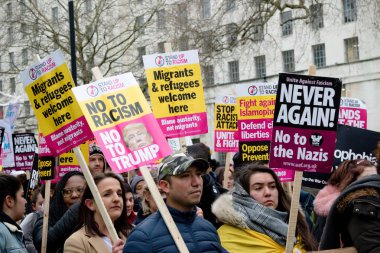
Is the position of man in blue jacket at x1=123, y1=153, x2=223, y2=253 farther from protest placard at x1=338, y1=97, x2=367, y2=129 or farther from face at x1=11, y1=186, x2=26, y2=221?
protest placard at x1=338, y1=97, x2=367, y2=129

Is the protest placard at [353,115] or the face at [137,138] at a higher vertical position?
the face at [137,138]

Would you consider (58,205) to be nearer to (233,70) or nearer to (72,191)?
(72,191)

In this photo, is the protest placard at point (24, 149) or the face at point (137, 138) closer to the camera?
the face at point (137, 138)

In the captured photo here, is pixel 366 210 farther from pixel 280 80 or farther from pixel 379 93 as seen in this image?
pixel 379 93

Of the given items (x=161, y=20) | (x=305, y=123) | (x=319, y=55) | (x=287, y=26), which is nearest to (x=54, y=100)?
(x=305, y=123)

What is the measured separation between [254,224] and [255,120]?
4.00m

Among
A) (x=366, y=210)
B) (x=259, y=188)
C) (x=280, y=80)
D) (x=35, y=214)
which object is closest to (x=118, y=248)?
(x=259, y=188)

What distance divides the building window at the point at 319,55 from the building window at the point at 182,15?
668 inches

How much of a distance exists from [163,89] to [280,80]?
10.8 feet

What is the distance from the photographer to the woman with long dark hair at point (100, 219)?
528 cm

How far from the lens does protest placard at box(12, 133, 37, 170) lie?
1164cm

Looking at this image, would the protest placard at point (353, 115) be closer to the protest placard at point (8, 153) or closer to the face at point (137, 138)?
the face at point (137, 138)

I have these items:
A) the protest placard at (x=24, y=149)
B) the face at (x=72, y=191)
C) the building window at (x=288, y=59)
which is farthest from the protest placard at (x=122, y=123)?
the building window at (x=288, y=59)

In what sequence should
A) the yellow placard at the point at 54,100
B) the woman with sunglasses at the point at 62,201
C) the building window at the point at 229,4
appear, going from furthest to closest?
the building window at the point at 229,4, the woman with sunglasses at the point at 62,201, the yellow placard at the point at 54,100
